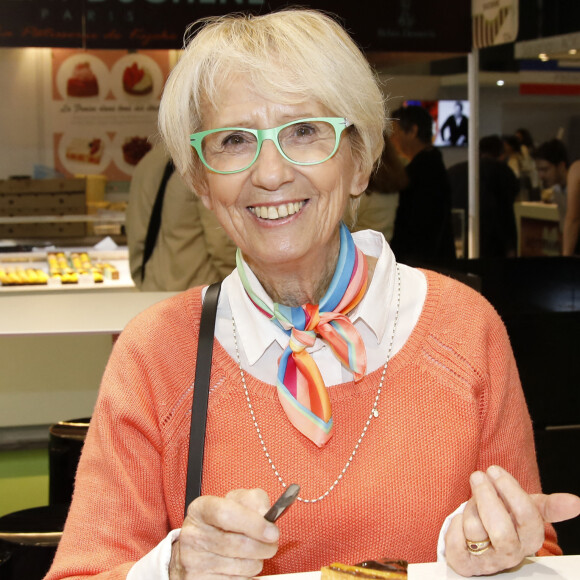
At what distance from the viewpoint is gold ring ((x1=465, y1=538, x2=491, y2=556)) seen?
4.12 ft

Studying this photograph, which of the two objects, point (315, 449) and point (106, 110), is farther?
point (106, 110)

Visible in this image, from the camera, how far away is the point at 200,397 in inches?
63.4

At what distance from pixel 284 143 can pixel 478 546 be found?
0.75m

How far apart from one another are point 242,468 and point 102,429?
0.86 ft

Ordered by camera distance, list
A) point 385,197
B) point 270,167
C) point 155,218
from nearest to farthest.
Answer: point 270,167 < point 155,218 < point 385,197

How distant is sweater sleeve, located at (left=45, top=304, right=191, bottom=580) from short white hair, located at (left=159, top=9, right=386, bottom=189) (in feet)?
1.46

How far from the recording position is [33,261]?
532cm

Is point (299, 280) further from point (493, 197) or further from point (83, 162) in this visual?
point (83, 162)

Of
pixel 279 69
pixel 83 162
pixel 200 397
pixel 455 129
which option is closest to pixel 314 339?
pixel 200 397

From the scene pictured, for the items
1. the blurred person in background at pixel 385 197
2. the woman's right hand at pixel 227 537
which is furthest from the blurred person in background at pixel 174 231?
the woman's right hand at pixel 227 537

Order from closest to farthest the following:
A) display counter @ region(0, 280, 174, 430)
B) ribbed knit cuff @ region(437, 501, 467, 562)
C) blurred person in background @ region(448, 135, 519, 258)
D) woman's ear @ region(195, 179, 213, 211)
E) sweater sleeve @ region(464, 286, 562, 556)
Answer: ribbed knit cuff @ region(437, 501, 467, 562)
sweater sleeve @ region(464, 286, 562, 556)
woman's ear @ region(195, 179, 213, 211)
display counter @ region(0, 280, 174, 430)
blurred person in background @ region(448, 135, 519, 258)

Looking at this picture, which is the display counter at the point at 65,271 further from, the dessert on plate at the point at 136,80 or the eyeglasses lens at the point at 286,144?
the eyeglasses lens at the point at 286,144

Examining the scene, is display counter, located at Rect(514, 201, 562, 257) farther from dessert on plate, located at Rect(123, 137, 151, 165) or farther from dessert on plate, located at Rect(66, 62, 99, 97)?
dessert on plate, located at Rect(66, 62, 99, 97)

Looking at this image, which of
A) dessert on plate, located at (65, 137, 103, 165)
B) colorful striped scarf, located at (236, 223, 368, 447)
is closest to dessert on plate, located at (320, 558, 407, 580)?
colorful striped scarf, located at (236, 223, 368, 447)
